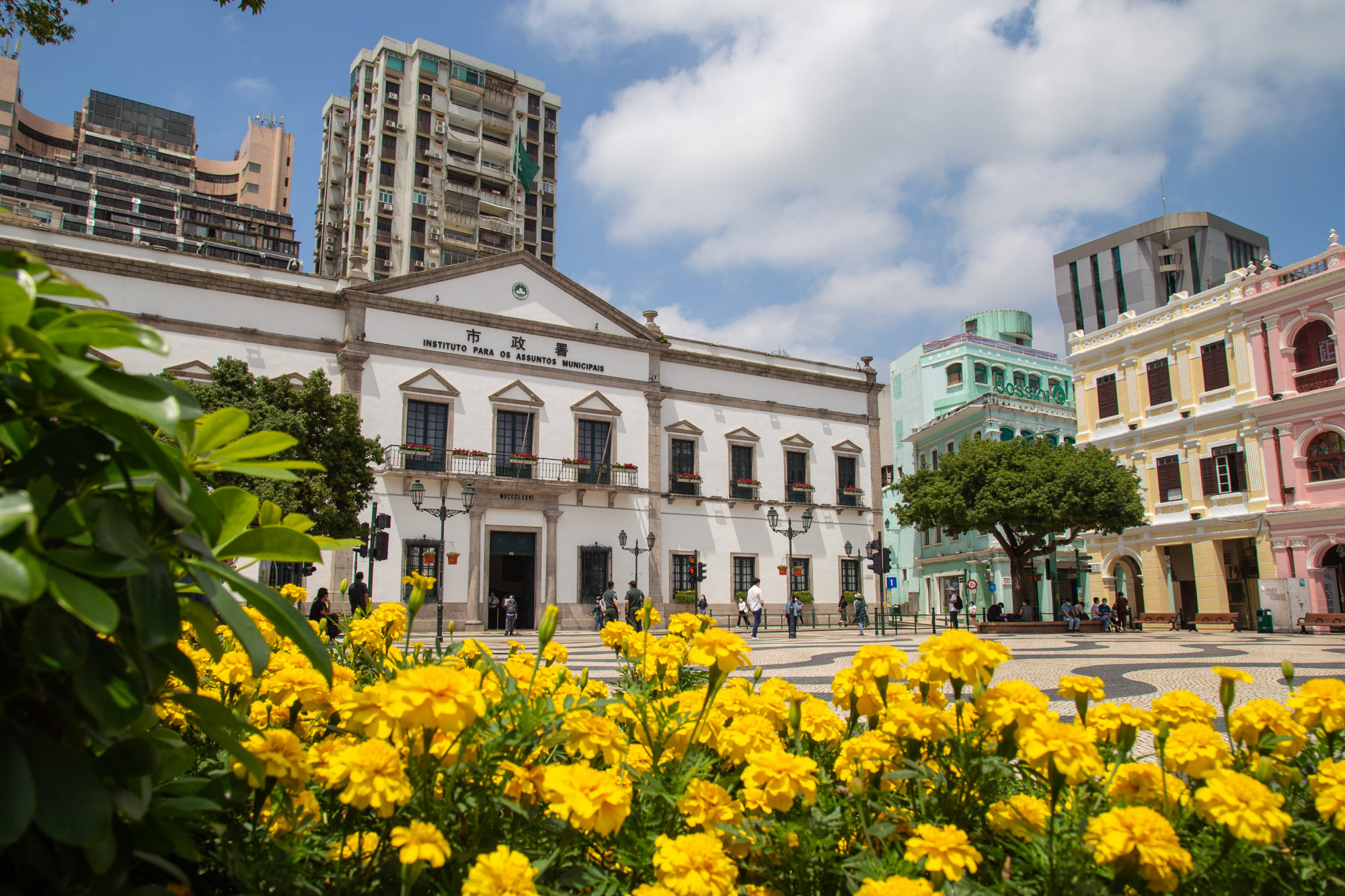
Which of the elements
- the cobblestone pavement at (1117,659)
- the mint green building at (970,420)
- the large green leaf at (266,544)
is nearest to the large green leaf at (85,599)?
the large green leaf at (266,544)

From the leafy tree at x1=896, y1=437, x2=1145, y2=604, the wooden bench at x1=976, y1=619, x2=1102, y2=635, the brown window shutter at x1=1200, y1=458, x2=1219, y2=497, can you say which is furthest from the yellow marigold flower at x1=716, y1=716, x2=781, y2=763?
the brown window shutter at x1=1200, y1=458, x2=1219, y2=497

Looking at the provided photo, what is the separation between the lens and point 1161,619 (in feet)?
89.1

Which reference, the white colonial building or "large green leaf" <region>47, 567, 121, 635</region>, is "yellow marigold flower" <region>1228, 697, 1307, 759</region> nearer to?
"large green leaf" <region>47, 567, 121, 635</region>

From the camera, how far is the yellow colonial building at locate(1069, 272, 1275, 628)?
85.5 feet

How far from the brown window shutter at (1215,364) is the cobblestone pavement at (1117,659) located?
345 inches

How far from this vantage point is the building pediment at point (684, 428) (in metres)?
29.2

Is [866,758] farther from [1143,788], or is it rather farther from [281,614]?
[281,614]

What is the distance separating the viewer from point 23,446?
1.00 metres

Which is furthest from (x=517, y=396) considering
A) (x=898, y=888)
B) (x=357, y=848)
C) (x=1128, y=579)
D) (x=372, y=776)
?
(x=898, y=888)

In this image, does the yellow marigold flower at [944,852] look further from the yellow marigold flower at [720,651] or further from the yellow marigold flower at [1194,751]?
the yellow marigold flower at [1194,751]

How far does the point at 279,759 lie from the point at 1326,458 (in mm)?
30175

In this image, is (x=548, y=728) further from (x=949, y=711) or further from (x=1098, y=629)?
(x=1098, y=629)

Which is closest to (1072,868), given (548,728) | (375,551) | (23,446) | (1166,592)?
(548,728)

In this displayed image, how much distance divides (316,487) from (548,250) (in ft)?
132
